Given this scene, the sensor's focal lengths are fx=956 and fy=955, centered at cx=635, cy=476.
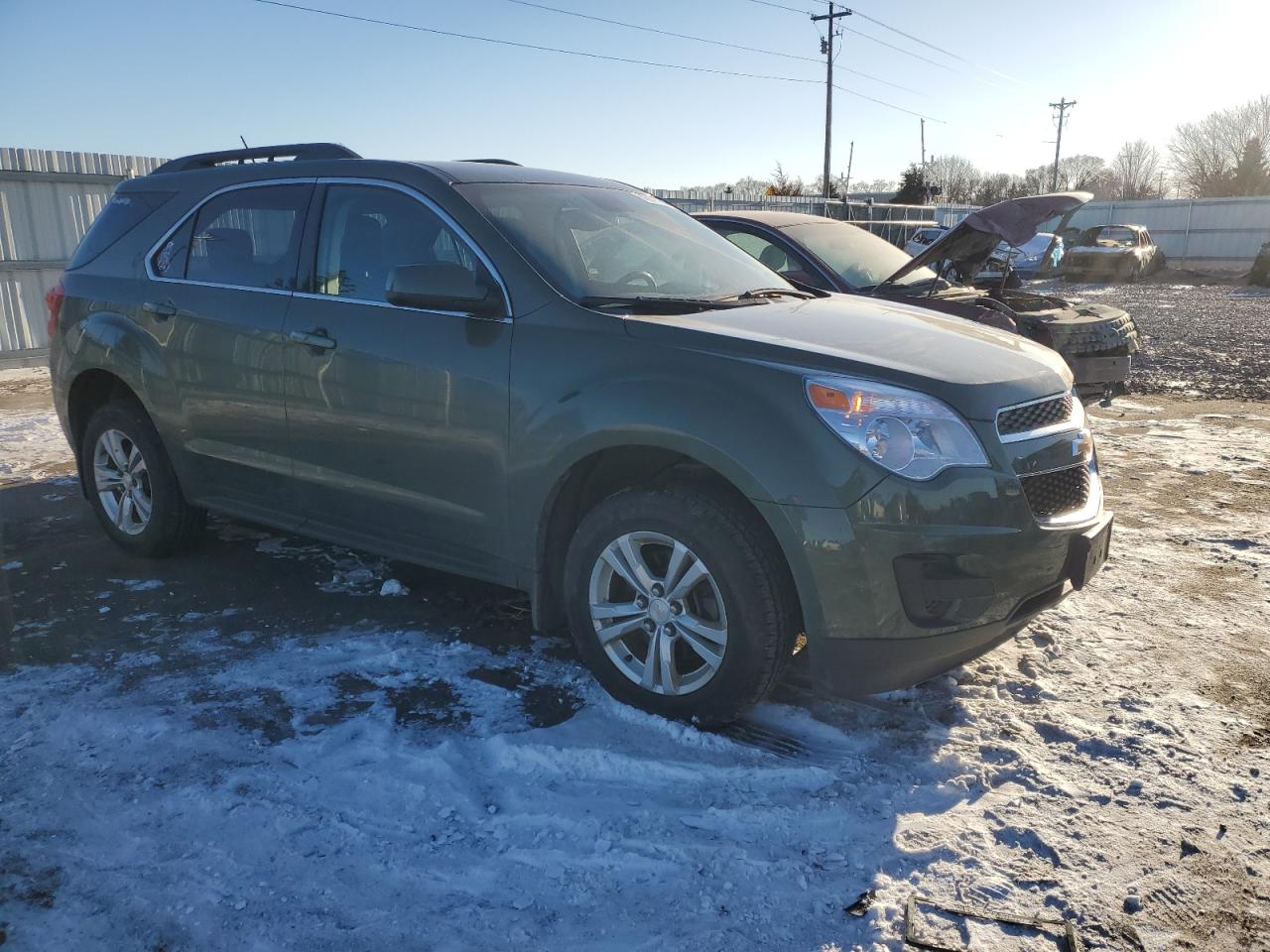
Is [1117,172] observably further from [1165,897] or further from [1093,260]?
[1165,897]

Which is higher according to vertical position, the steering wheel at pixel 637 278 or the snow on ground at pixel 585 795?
the steering wheel at pixel 637 278

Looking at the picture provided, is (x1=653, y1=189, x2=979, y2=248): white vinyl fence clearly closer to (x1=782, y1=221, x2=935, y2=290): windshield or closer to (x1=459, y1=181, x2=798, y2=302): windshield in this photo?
(x1=782, y1=221, x2=935, y2=290): windshield

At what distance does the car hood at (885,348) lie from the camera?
3.01 metres

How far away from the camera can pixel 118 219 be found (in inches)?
195

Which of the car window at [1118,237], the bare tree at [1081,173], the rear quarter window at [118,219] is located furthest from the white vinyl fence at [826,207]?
the bare tree at [1081,173]

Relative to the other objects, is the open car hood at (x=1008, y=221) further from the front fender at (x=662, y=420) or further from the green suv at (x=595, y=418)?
the front fender at (x=662, y=420)

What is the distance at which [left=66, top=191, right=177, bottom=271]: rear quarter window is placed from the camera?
4.83m

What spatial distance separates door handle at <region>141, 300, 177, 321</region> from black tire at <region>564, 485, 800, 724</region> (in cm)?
254

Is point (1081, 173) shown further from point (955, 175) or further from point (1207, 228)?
point (1207, 228)

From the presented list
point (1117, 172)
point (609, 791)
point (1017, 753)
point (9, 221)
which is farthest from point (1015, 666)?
point (1117, 172)

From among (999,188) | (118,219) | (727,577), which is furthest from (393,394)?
(999,188)

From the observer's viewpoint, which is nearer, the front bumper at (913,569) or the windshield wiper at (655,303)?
the front bumper at (913,569)

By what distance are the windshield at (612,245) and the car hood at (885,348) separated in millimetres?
342

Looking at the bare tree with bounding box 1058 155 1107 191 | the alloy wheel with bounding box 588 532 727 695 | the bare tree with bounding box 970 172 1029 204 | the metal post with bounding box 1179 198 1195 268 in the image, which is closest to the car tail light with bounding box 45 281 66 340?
the alloy wheel with bounding box 588 532 727 695
